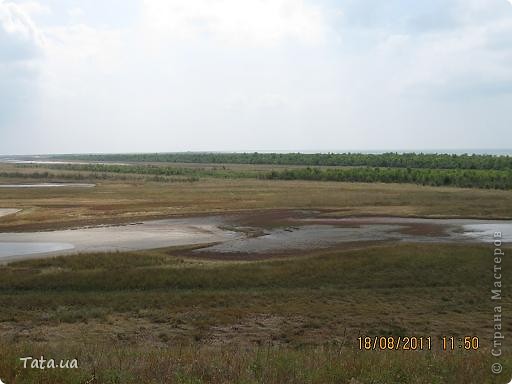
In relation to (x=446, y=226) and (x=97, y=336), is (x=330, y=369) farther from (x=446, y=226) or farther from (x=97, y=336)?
(x=446, y=226)

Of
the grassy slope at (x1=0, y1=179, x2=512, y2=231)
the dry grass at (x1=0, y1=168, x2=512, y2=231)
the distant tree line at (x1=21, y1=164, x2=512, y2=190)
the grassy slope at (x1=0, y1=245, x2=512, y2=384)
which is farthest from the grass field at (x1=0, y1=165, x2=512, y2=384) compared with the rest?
the distant tree line at (x1=21, y1=164, x2=512, y2=190)

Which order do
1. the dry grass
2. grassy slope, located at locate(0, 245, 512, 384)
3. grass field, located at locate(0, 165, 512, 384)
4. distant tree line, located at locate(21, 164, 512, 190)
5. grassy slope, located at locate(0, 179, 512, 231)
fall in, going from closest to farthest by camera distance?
grass field, located at locate(0, 165, 512, 384) < grassy slope, located at locate(0, 245, 512, 384) < the dry grass < grassy slope, located at locate(0, 179, 512, 231) < distant tree line, located at locate(21, 164, 512, 190)

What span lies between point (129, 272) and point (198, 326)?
8624 millimetres

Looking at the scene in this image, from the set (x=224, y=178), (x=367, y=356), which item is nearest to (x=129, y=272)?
(x=367, y=356)

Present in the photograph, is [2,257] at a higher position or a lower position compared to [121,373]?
lower

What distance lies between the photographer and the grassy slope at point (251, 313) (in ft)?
28.1

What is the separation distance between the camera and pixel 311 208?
51.6 metres

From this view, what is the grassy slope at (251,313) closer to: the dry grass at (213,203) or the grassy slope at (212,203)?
the dry grass at (213,203)

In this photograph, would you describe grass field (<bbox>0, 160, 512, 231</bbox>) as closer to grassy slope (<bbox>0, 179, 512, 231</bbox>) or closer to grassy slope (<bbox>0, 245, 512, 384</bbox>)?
grassy slope (<bbox>0, 179, 512, 231</bbox>)

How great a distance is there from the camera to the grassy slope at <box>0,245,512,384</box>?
8555 millimetres

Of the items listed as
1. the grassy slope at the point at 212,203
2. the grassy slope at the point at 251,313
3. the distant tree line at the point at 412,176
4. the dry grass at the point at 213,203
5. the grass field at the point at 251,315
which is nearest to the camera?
the grass field at the point at 251,315

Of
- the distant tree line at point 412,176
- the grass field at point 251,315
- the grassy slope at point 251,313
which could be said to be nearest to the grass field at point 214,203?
the distant tree line at point 412,176

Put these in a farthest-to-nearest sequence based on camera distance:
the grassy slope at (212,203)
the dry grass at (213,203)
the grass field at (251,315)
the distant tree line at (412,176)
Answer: the distant tree line at (412,176)
the grassy slope at (212,203)
the dry grass at (213,203)
the grass field at (251,315)

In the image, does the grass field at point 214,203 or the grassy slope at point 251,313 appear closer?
the grassy slope at point 251,313
